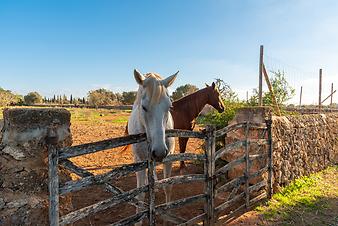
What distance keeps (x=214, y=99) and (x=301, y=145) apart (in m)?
2.61

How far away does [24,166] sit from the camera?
2.13m

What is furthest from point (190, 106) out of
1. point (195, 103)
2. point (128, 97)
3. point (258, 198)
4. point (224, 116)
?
point (128, 97)

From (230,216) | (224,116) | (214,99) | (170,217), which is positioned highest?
(214,99)

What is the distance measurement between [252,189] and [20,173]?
3992 mm

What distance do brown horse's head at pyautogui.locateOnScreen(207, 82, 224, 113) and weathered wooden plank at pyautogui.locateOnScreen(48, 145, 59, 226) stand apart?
16.3 ft

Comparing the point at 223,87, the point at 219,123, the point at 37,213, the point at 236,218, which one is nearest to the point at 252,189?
the point at 236,218

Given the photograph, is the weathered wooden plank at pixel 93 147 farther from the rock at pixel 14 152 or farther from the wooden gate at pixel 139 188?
the rock at pixel 14 152

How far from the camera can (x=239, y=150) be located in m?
5.70

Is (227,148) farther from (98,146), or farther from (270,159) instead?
(98,146)

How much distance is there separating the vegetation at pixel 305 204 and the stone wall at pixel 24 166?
379cm

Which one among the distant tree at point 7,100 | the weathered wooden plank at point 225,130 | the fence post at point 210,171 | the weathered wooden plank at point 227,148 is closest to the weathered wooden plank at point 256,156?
the weathered wooden plank at point 227,148

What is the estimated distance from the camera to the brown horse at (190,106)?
639 cm

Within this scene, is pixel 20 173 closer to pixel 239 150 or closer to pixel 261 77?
pixel 239 150

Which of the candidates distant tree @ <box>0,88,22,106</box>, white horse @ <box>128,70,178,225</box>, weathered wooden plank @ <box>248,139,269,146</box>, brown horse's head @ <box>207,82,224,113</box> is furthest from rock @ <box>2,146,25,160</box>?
distant tree @ <box>0,88,22,106</box>
